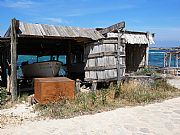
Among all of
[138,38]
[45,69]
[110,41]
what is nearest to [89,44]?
[110,41]

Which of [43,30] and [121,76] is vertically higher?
[43,30]

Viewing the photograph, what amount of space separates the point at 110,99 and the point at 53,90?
2.80 metres

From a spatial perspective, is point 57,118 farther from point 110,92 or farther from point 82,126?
point 110,92

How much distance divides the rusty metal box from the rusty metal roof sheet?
2891 millimetres

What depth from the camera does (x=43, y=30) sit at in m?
12.6

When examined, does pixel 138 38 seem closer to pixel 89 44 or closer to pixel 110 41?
pixel 89 44

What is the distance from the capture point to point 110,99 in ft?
36.7

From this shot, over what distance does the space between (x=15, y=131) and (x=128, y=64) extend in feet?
47.3

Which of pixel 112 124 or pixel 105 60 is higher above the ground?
pixel 105 60

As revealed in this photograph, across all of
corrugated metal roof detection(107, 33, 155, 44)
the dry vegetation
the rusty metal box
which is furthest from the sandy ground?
corrugated metal roof detection(107, 33, 155, 44)

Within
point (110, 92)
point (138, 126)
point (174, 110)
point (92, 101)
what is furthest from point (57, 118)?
point (174, 110)

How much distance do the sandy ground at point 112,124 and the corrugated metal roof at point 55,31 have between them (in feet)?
14.2

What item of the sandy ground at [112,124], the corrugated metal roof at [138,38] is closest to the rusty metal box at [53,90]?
the sandy ground at [112,124]

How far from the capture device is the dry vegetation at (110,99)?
935cm
